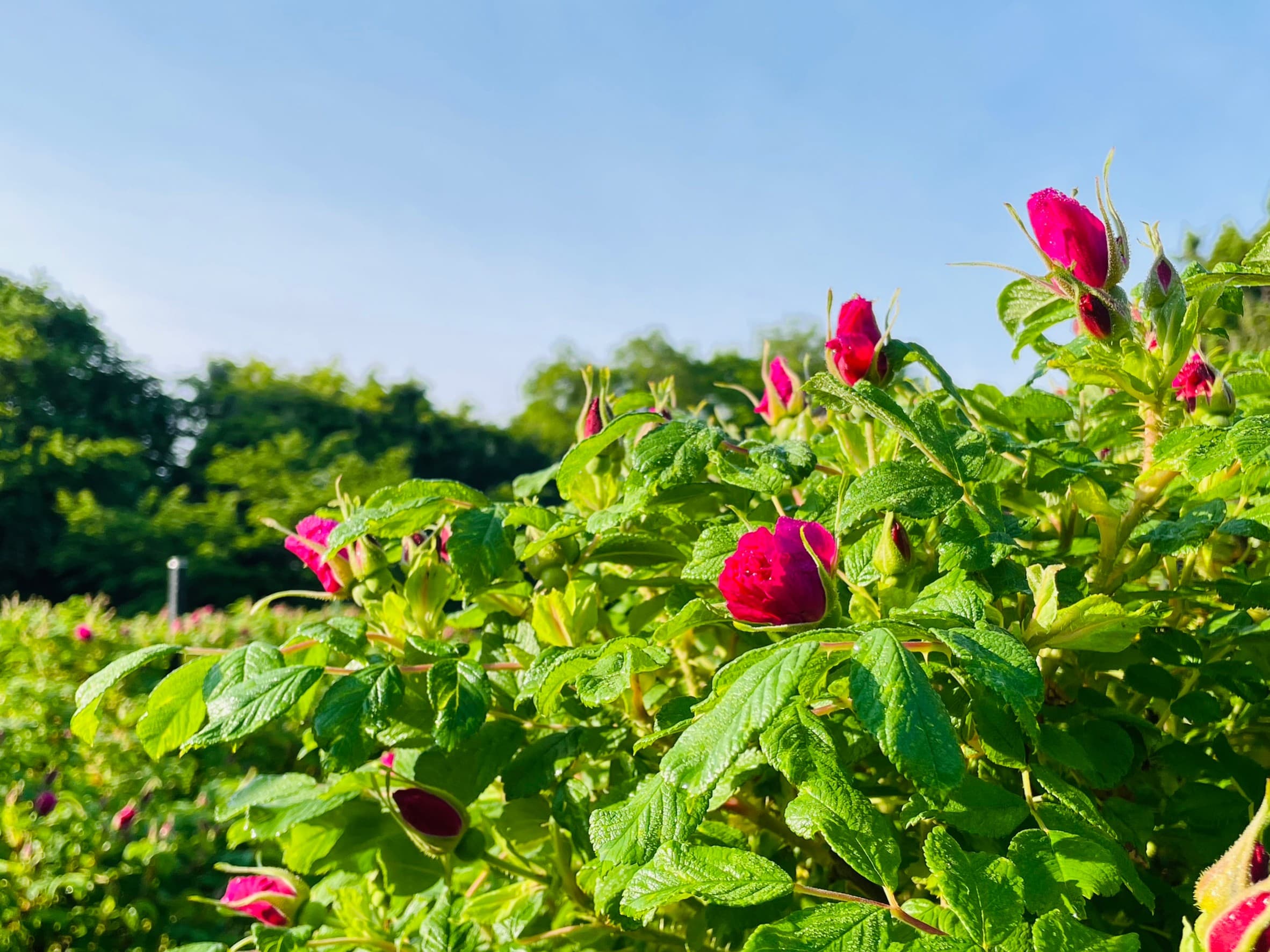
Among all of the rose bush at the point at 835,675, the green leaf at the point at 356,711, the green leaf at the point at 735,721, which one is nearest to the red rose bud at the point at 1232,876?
the rose bush at the point at 835,675

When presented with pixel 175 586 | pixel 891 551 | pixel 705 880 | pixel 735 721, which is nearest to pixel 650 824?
pixel 705 880

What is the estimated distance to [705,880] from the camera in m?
0.61

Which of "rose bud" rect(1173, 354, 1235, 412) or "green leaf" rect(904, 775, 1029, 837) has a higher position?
"rose bud" rect(1173, 354, 1235, 412)

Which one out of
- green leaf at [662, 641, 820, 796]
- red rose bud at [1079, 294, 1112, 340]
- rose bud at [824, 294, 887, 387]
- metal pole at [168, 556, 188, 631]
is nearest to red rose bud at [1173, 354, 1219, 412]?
red rose bud at [1079, 294, 1112, 340]

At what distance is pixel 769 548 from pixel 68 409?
22215mm

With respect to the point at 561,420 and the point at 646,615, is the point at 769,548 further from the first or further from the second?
the point at 561,420

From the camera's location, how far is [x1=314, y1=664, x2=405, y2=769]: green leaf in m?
→ 0.79

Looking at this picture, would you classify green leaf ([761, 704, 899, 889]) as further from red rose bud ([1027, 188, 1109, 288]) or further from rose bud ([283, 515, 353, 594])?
rose bud ([283, 515, 353, 594])

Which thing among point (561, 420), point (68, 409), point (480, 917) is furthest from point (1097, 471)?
point (561, 420)

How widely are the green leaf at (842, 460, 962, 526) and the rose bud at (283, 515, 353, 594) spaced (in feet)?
1.85

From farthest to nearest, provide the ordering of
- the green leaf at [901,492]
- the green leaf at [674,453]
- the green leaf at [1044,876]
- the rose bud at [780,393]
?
1. the rose bud at [780,393]
2. the green leaf at [674,453]
3. the green leaf at [901,492]
4. the green leaf at [1044,876]

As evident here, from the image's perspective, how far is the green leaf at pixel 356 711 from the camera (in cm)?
79

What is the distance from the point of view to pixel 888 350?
2.94ft

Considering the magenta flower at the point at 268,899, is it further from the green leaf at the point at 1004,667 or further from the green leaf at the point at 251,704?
the green leaf at the point at 1004,667
